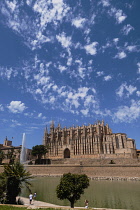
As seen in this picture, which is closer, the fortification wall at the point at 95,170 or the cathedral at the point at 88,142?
the fortification wall at the point at 95,170

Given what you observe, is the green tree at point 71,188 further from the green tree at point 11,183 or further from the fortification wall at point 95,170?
the fortification wall at point 95,170

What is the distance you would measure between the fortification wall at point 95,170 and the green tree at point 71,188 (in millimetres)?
26543

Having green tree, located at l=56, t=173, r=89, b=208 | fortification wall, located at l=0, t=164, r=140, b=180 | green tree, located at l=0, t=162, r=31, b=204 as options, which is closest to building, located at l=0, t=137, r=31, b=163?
fortification wall, located at l=0, t=164, r=140, b=180

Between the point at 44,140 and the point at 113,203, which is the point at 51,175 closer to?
the point at 113,203

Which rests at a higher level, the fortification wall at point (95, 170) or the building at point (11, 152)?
the building at point (11, 152)

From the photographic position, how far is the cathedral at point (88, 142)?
200 feet

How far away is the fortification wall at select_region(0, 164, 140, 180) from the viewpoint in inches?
1502

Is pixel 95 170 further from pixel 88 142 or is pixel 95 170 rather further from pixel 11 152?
pixel 11 152

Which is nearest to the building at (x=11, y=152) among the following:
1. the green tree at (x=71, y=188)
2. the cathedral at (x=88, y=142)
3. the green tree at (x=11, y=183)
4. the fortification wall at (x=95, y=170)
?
the fortification wall at (x=95, y=170)

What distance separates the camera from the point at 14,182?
1591cm

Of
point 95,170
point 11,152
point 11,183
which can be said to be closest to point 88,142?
point 95,170

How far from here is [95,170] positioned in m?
41.5

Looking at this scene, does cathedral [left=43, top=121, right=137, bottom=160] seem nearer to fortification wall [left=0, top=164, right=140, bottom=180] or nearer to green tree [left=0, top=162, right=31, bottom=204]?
fortification wall [left=0, top=164, right=140, bottom=180]

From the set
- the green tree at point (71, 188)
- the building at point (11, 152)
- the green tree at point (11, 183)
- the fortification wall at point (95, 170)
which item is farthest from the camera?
the building at point (11, 152)
